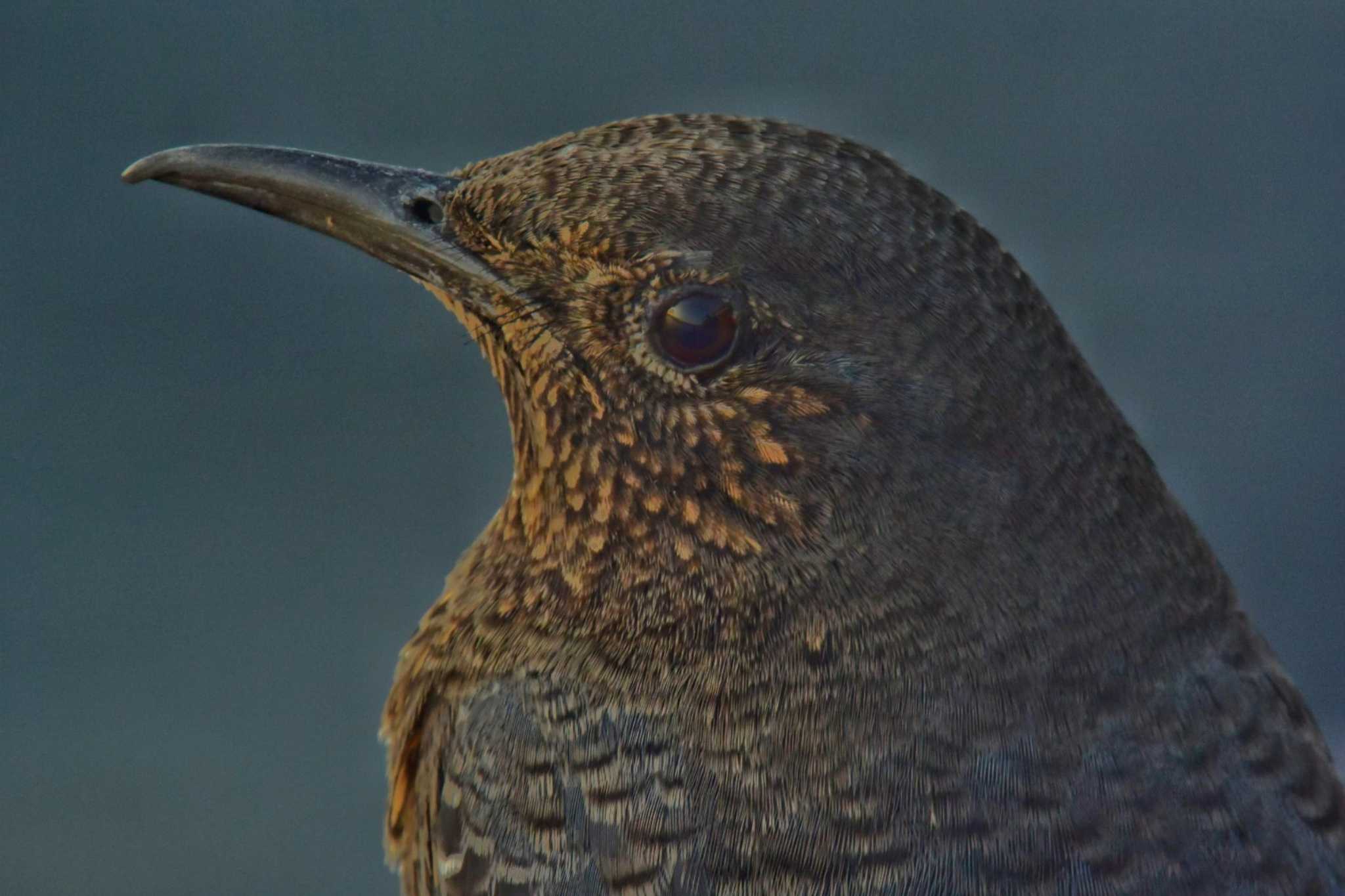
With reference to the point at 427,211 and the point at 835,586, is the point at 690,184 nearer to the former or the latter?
the point at 427,211

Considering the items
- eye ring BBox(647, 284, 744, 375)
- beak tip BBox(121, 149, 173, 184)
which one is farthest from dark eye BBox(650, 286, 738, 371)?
beak tip BBox(121, 149, 173, 184)

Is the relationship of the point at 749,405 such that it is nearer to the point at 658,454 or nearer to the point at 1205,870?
the point at 658,454

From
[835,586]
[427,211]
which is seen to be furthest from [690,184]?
[835,586]

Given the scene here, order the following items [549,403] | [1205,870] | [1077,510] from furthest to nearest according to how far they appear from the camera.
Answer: [549,403], [1077,510], [1205,870]

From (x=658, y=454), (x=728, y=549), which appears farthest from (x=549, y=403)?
(x=728, y=549)

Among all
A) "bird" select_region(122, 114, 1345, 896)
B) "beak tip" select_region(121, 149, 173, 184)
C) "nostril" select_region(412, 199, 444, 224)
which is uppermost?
"beak tip" select_region(121, 149, 173, 184)

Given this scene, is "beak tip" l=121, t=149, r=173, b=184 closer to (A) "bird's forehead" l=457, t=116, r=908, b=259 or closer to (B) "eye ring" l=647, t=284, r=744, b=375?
(A) "bird's forehead" l=457, t=116, r=908, b=259
